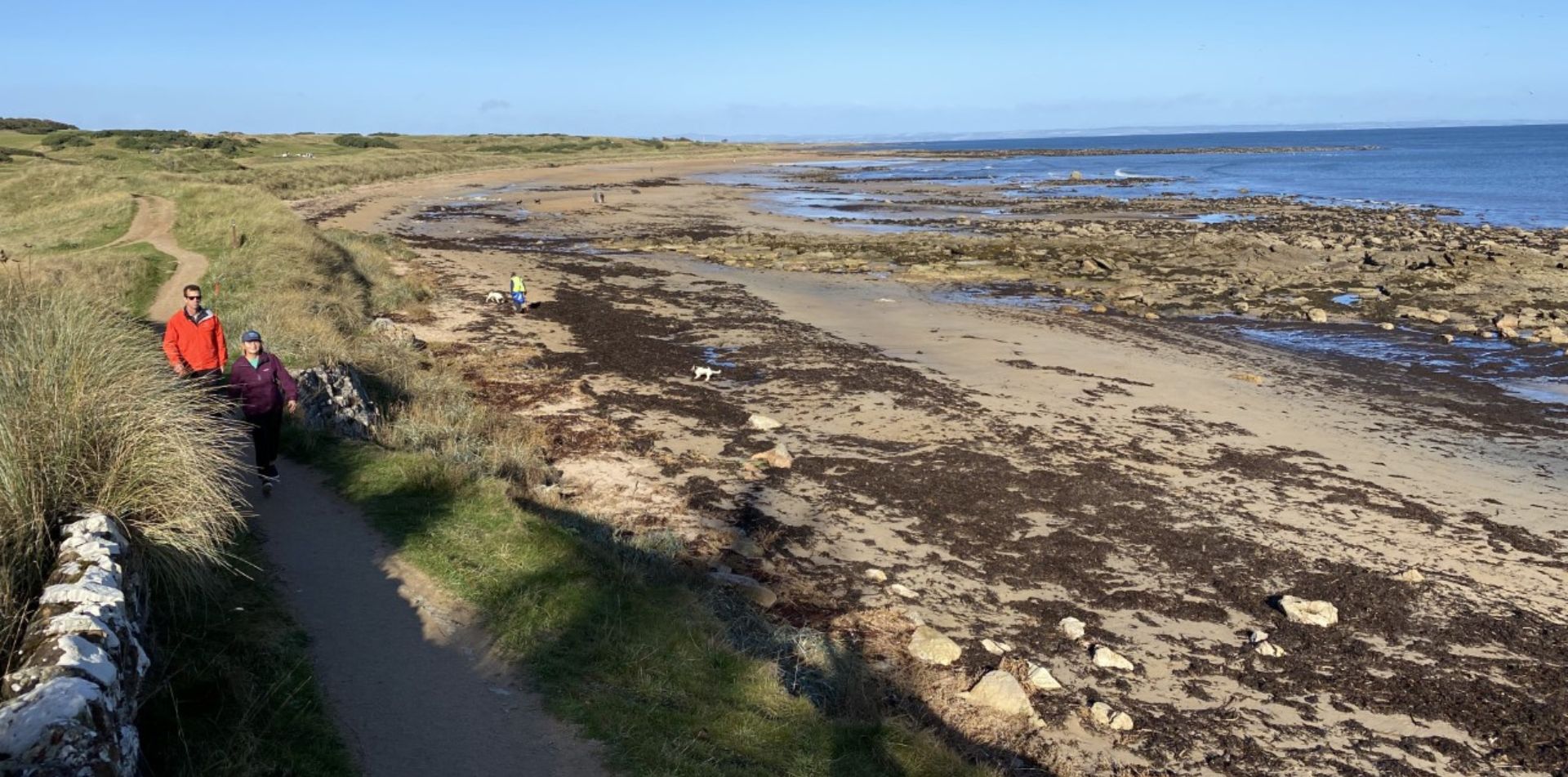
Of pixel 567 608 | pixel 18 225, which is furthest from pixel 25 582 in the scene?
pixel 18 225

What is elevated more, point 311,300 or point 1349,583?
point 311,300

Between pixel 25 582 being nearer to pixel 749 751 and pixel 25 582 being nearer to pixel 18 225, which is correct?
pixel 749 751

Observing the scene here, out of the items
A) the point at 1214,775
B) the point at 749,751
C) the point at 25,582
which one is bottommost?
the point at 1214,775

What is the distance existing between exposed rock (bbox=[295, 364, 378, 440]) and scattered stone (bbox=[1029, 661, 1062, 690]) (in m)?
7.89

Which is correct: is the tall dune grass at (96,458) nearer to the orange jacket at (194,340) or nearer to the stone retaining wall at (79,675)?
the stone retaining wall at (79,675)

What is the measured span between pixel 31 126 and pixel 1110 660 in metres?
87.0

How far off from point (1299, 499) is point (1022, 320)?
12204 millimetres

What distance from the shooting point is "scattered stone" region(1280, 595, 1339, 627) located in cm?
923

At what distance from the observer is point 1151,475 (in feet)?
42.9

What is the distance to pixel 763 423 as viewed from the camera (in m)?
Answer: 15.0

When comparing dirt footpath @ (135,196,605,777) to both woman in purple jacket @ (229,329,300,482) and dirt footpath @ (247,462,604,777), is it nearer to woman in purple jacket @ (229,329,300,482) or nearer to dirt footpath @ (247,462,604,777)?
Result: dirt footpath @ (247,462,604,777)

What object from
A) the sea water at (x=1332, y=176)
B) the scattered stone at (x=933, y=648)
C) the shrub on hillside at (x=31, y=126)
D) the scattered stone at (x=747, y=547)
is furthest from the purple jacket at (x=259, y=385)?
the shrub on hillside at (x=31, y=126)

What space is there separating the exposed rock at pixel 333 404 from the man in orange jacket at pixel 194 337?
1.73m

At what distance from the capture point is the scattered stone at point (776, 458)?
43.7 feet
